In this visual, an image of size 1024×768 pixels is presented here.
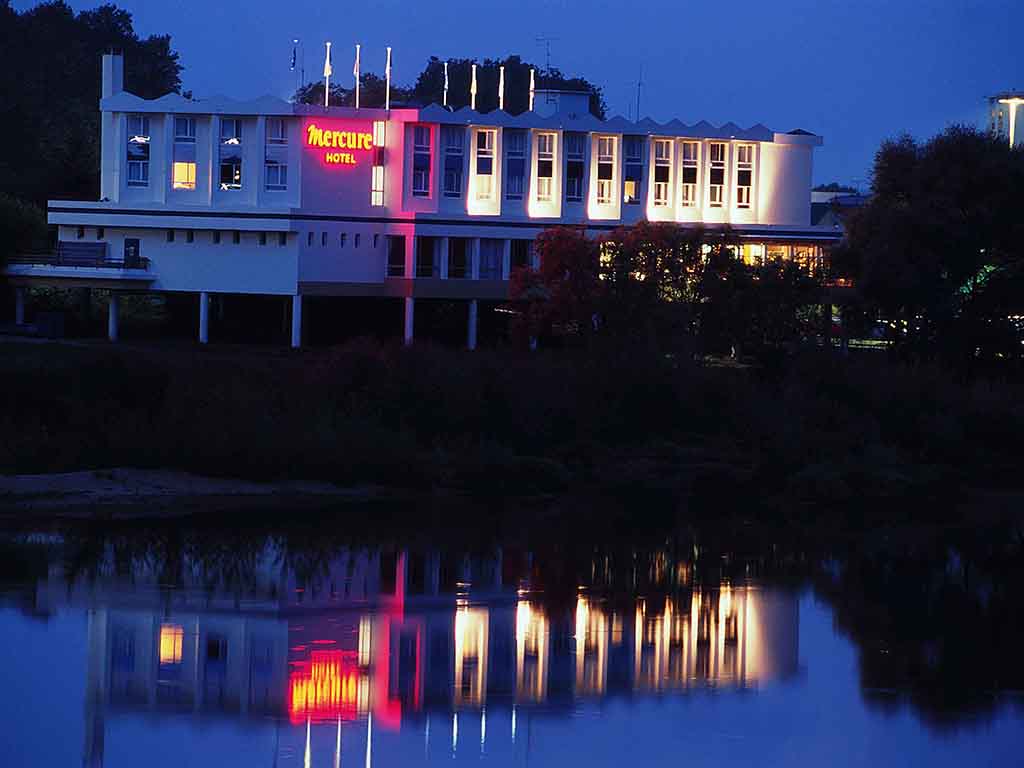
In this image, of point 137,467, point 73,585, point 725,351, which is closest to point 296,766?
Answer: point 73,585

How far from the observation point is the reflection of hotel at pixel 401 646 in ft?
82.8

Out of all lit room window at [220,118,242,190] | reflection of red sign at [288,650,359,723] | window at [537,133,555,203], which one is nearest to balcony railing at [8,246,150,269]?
lit room window at [220,118,242,190]

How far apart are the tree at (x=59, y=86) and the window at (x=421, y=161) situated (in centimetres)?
2173

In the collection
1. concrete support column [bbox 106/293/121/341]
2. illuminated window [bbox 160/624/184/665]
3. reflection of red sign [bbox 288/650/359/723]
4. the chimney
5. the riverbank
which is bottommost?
reflection of red sign [bbox 288/650/359/723]

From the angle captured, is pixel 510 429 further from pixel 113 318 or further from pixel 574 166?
pixel 574 166

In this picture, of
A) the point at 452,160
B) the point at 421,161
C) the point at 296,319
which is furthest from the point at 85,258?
the point at 452,160

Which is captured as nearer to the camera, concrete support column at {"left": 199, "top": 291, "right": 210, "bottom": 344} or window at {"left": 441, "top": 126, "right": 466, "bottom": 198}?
concrete support column at {"left": 199, "top": 291, "right": 210, "bottom": 344}

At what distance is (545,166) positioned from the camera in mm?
81125

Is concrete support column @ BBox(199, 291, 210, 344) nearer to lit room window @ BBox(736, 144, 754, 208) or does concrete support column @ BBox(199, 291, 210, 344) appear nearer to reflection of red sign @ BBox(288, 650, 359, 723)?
lit room window @ BBox(736, 144, 754, 208)

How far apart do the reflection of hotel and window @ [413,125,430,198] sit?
4485 cm

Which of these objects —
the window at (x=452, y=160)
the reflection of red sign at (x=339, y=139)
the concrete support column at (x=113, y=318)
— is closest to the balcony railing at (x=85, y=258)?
the concrete support column at (x=113, y=318)

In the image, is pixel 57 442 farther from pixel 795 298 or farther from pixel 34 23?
pixel 34 23

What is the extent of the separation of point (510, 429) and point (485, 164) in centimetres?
3184

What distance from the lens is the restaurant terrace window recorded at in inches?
2960
